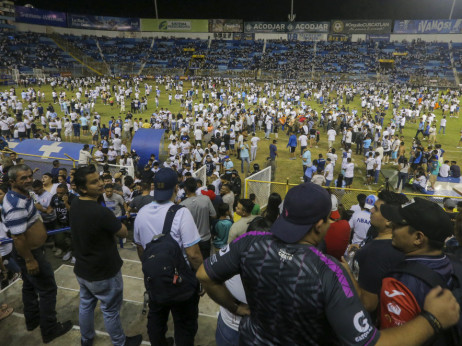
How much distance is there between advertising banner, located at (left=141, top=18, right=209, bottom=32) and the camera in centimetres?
5847

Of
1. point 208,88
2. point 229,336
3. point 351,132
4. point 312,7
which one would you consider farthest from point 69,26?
point 229,336

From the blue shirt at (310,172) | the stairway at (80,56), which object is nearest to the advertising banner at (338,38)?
the stairway at (80,56)

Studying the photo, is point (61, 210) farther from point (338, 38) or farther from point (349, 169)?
point (338, 38)

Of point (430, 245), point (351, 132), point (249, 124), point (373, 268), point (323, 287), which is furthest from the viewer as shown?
point (249, 124)

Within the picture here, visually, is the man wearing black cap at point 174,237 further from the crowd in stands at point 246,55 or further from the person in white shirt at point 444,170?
the crowd in stands at point 246,55

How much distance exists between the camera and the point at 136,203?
19.3ft

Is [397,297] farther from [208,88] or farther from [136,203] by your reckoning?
[208,88]

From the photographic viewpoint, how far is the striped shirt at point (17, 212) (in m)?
3.16

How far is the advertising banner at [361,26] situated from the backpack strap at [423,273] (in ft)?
199

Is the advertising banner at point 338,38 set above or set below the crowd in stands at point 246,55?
above

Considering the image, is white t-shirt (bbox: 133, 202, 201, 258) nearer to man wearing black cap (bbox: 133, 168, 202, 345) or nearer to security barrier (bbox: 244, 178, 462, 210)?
man wearing black cap (bbox: 133, 168, 202, 345)

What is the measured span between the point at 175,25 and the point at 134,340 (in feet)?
208

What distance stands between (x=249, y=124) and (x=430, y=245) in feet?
63.6

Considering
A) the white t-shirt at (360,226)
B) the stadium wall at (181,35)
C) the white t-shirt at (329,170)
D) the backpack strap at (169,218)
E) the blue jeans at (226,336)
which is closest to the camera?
the blue jeans at (226,336)
